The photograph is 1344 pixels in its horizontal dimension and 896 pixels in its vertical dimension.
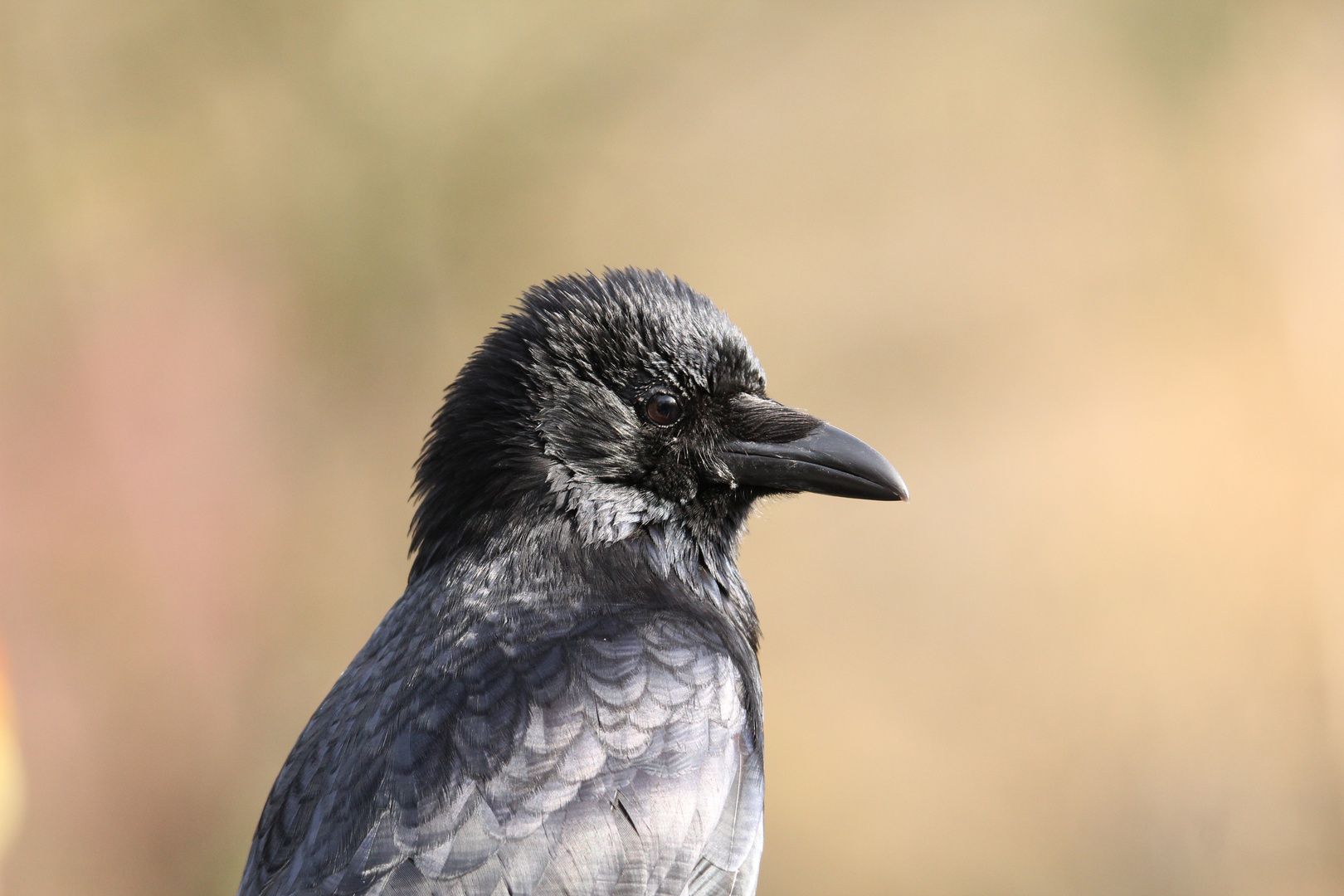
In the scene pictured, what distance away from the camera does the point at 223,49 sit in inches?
262

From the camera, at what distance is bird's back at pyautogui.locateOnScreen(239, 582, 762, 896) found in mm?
2072

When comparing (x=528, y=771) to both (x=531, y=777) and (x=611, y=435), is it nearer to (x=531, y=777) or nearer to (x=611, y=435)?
(x=531, y=777)

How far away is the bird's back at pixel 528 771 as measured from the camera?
207cm

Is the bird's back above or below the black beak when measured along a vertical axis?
below

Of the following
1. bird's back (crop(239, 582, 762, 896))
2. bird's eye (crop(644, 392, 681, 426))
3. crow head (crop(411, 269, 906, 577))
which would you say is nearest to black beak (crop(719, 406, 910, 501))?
crow head (crop(411, 269, 906, 577))

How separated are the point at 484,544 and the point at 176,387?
4.67 metres

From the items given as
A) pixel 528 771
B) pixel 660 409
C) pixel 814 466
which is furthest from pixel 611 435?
pixel 528 771

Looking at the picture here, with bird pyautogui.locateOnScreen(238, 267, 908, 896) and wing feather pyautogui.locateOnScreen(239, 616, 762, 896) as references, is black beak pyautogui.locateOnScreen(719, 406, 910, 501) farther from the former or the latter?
wing feather pyautogui.locateOnScreen(239, 616, 762, 896)

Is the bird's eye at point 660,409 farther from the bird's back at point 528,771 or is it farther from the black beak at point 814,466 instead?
the bird's back at point 528,771

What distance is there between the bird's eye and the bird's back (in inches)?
20.5

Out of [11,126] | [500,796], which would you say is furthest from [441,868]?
[11,126]

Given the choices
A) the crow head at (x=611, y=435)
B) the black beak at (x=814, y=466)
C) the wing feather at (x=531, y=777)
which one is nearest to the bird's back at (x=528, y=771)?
the wing feather at (x=531, y=777)

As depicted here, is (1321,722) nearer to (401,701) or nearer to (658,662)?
(658,662)

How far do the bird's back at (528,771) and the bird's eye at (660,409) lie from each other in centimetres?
52
